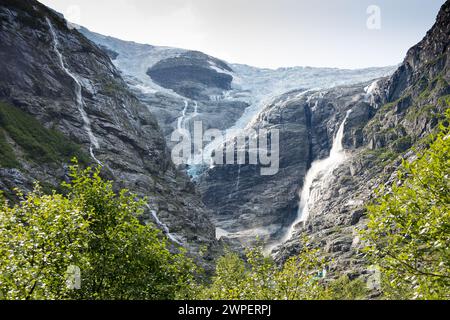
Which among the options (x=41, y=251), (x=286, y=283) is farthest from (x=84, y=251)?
(x=286, y=283)

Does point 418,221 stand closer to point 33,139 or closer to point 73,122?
point 33,139

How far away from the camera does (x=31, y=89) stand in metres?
143

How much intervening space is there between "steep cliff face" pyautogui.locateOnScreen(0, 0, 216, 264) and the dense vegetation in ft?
284

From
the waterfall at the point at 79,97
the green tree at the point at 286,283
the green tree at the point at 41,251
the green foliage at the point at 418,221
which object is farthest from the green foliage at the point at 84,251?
the waterfall at the point at 79,97

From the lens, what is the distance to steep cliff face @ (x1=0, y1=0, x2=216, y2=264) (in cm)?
12112

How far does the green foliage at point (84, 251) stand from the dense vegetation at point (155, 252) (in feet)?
0.20

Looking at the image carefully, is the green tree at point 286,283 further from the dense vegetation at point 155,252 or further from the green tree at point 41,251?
the green tree at point 41,251

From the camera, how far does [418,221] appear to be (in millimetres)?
17703

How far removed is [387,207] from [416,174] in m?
2.36

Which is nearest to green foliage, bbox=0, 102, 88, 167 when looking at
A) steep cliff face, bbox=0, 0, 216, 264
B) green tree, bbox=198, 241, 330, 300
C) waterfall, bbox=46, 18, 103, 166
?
steep cliff face, bbox=0, 0, 216, 264

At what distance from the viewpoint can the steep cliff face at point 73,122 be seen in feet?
397

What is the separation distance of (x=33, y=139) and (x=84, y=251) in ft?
350

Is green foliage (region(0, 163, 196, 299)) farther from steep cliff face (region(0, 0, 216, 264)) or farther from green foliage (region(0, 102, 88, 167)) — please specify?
green foliage (region(0, 102, 88, 167))

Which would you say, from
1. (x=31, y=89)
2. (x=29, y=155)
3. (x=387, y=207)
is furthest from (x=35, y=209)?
(x=31, y=89)
